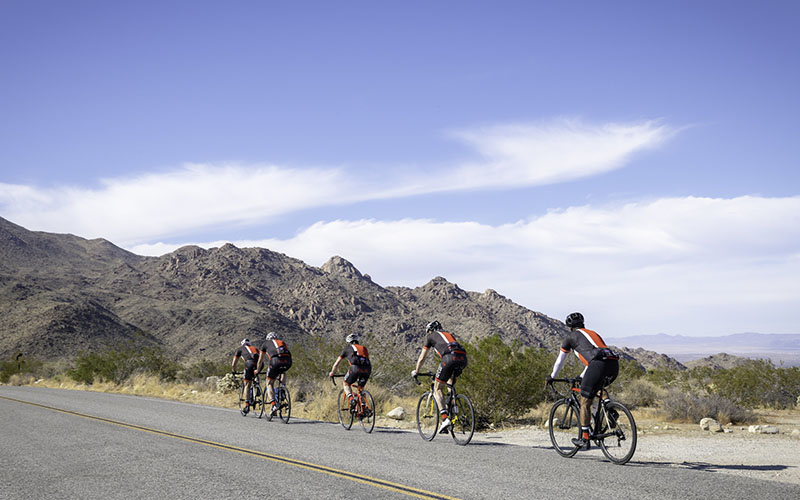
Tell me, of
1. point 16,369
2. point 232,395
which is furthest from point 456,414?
point 16,369

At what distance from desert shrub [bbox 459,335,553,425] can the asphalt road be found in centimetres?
245

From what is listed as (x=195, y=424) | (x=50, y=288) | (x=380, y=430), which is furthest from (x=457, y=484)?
(x=50, y=288)

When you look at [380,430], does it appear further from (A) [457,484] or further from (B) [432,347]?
(A) [457,484]

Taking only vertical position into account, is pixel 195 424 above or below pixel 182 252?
below

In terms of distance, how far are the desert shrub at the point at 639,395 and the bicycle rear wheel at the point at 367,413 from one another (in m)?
11.2

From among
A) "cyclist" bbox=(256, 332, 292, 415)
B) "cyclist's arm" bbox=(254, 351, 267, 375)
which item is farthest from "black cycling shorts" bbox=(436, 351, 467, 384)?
"cyclist's arm" bbox=(254, 351, 267, 375)

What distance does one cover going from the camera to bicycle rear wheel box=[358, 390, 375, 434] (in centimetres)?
1230

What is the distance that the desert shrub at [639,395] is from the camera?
2055 centimetres

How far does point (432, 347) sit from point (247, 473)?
450 cm

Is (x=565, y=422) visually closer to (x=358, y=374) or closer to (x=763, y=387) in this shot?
(x=358, y=374)

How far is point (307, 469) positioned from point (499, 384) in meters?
6.93

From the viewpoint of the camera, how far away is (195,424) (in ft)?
44.1

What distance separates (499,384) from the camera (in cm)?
1404

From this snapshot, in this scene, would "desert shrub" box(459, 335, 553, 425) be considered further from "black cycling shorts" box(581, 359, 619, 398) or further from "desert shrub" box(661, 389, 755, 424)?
"black cycling shorts" box(581, 359, 619, 398)
